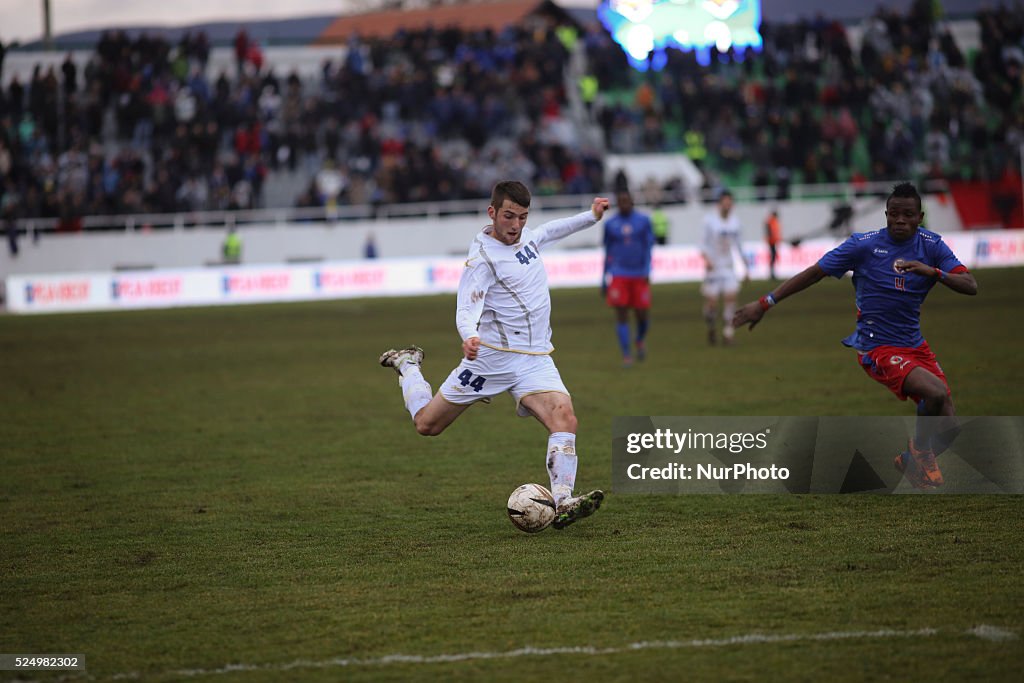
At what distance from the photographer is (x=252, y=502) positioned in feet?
29.5

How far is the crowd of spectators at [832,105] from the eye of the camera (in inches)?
1549

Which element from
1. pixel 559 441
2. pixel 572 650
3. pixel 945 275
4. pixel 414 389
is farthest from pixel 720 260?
pixel 572 650

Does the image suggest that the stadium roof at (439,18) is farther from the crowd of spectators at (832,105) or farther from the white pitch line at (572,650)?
the white pitch line at (572,650)

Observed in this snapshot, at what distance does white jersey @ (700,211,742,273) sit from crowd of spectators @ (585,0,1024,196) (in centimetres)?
1908

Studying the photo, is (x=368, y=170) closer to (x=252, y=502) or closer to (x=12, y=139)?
(x=12, y=139)

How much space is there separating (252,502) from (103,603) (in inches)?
104

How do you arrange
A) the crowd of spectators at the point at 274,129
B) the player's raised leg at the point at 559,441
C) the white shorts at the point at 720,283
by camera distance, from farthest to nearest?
the crowd of spectators at the point at 274,129 → the white shorts at the point at 720,283 → the player's raised leg at the point at 559,441

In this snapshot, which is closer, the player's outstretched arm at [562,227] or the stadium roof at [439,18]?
the player's outstretched arm at [562,227]

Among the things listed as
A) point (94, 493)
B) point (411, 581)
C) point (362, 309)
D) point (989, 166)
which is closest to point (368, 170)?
point (362, 309)

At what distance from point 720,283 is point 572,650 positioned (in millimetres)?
14395

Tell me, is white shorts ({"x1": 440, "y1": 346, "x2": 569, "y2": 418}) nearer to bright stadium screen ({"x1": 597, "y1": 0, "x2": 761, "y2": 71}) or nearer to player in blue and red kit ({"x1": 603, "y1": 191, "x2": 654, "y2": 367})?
player in blue and red kit ({"x1": 603, "y1": 191, "x2": 654, "y2": 367})

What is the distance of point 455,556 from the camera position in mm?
7164

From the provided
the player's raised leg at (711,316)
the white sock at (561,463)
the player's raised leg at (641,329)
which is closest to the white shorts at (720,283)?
the player's raised leg at (711,316)

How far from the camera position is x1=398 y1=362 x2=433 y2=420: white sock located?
8336 millimetres
